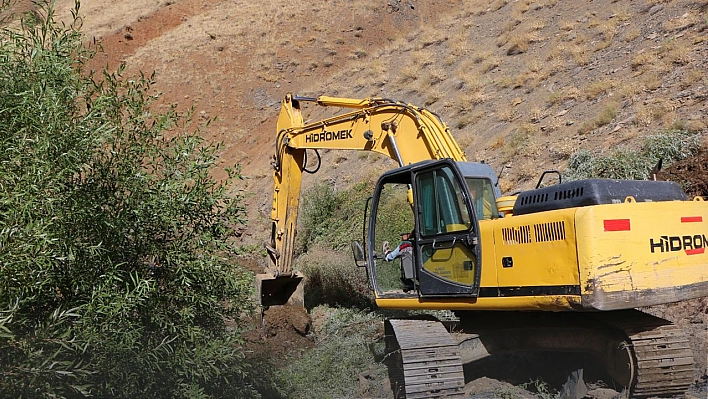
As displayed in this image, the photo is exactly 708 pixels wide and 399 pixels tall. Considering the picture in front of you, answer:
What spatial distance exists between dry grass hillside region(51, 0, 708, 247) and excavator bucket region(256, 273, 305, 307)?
2908mm

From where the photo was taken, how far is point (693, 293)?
5980 mm

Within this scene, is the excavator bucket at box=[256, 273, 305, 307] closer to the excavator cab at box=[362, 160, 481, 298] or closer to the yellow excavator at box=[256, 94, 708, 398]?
the yellow excavator at box=[256, 94, 708, 398]

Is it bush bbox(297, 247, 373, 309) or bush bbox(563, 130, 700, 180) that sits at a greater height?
bush bbox(563, 130, 700, 180)

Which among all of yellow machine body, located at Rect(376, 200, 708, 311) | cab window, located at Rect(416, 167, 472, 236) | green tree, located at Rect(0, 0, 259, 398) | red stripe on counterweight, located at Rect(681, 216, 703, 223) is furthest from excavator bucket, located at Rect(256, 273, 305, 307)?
red stripe on counterweight, located at Rect(681, 216, 703, 223)

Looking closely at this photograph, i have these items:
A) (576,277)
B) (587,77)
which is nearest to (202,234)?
(576,277)

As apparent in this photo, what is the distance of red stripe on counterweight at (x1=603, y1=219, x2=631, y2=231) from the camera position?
5641mm

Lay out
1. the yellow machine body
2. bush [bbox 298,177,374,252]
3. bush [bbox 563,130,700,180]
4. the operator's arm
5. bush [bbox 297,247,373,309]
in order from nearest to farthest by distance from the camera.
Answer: the yellow machine body
the operator's arm
bush [bbox 563,130,700,180]
bush [bbox 297,247,373,309]
bush [bbox 298,177,374,252]

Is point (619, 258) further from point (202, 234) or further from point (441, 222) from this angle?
point (202, 234)

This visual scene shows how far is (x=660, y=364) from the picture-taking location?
6047 mm

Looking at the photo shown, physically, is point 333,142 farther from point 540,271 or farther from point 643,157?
point 643,157

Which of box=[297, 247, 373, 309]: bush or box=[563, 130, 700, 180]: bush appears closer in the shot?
box=[563, 130, 700, 180]: bush

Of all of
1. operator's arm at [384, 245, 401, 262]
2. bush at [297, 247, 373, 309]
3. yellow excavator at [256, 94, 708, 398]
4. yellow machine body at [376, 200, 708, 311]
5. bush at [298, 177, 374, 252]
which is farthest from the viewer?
bush at [298, 177, 374, 252]

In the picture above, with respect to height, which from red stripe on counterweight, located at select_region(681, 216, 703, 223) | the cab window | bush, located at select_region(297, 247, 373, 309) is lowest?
bush, located at select_region(297, 247, 373, 309)

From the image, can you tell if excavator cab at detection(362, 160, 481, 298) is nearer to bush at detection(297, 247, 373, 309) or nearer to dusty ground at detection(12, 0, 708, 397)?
dusty ground at detection(12, 0, 708, 397)
